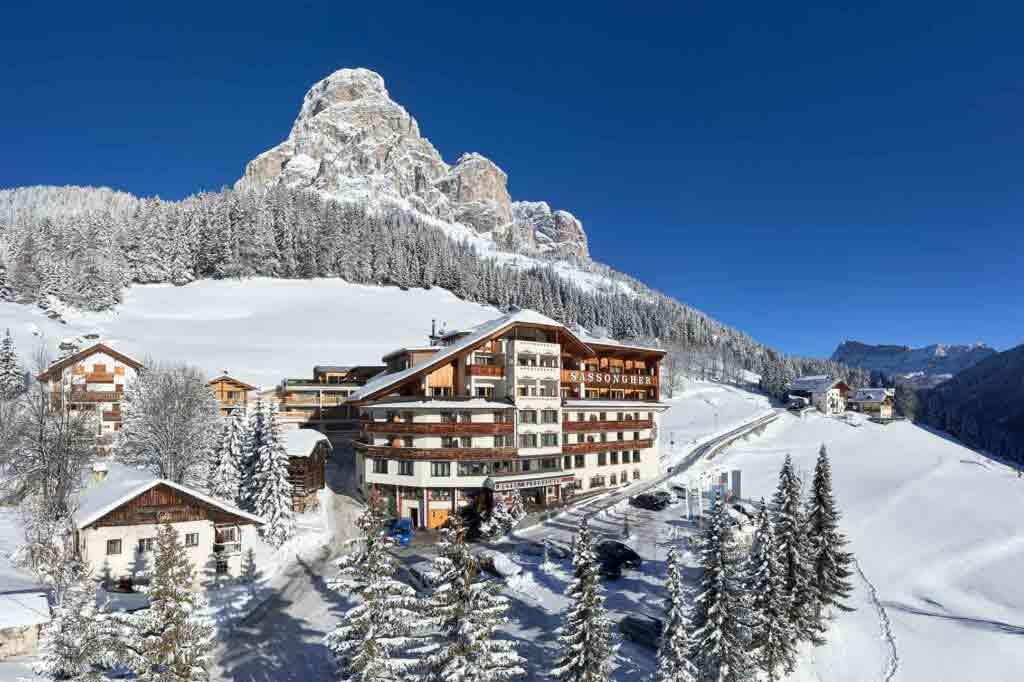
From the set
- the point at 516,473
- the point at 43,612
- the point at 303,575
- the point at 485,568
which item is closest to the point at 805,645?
the point at 485,568

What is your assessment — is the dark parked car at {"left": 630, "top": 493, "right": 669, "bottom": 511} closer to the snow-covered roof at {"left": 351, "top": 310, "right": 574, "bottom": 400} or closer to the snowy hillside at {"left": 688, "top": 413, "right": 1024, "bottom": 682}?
the snowy hillside at {"left": 688, "top": 413, "right": 1024, "bottom": 682}

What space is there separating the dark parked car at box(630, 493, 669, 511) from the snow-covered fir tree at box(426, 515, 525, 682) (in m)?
36.8

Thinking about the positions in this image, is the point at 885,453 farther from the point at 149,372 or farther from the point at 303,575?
the point at 149,372

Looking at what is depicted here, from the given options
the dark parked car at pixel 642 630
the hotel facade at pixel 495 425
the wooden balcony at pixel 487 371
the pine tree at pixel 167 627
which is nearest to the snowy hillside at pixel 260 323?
the hotel facade at pixel 495 425

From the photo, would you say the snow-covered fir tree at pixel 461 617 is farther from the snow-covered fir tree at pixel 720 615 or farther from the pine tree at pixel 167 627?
the snow-covered fir tree at pixel 720 615

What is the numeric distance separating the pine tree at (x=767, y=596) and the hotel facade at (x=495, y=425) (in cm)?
2417

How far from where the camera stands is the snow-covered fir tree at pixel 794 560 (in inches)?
1316

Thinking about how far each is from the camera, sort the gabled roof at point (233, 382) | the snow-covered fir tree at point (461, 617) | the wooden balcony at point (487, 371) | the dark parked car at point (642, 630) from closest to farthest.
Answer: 1. the snow-covered fir tree at point (461, 617)
2. the dark parked car at point (642, 630)
3. the wooden balcony at point (487, 371)
4. the gabled roof at point (233, 382)

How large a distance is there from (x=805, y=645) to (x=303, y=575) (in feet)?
104

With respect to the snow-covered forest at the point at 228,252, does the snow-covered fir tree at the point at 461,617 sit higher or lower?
lower

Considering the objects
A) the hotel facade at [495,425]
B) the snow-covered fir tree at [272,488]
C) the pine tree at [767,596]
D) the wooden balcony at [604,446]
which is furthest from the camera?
the wooden balcony at [604,446]

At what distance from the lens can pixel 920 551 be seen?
177 ft

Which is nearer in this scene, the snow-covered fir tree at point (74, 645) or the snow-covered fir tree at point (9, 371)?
the snow-covered fir tree at point (74, 645)

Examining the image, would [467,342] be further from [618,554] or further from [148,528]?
[148,528]
